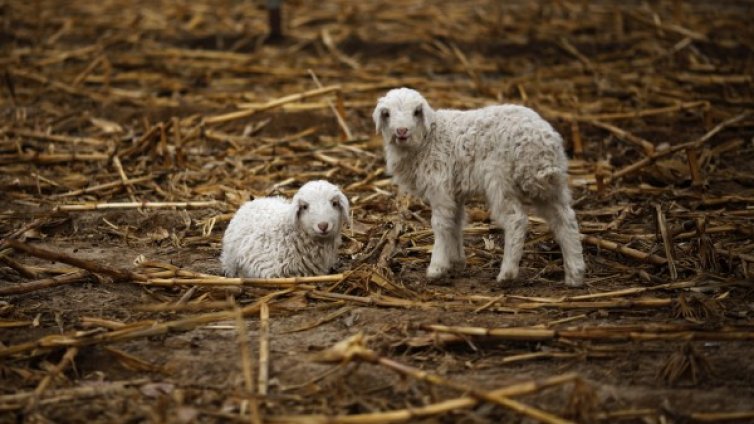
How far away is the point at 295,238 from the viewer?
7594 mm

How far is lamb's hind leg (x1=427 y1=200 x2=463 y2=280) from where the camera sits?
752 centimetres

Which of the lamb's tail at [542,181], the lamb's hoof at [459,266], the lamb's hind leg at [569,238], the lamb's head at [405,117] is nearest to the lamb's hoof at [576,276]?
the lamb's hind leg at [569,238]

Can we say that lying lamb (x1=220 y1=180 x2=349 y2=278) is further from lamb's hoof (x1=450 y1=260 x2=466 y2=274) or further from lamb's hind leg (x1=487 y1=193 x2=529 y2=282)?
lamb's hind leg (x1=487 y1=193 x2=529 y2=282)

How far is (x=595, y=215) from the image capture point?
357 inches

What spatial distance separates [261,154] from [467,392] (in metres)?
6.44

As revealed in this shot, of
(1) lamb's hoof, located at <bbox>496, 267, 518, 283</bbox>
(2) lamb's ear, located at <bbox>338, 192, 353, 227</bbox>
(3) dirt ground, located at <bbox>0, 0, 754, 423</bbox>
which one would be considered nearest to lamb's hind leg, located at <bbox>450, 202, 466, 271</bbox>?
(3) dirt ground, located at <bbox>0, 0, 754, 423</bbox>

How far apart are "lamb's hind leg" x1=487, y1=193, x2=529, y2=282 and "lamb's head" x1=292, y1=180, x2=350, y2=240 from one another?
1.22 metres

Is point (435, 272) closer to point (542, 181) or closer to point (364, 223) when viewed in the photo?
point (542, 181)

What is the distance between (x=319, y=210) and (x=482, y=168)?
1328mm

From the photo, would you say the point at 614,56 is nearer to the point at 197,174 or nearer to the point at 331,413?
the point at 197,174

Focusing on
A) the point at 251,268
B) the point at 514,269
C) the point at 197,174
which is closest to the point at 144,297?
the point at 251,268

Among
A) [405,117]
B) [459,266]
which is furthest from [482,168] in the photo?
[459,266]

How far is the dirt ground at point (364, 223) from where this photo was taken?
566 cm

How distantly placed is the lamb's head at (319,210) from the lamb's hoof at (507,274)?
135 centimetres
